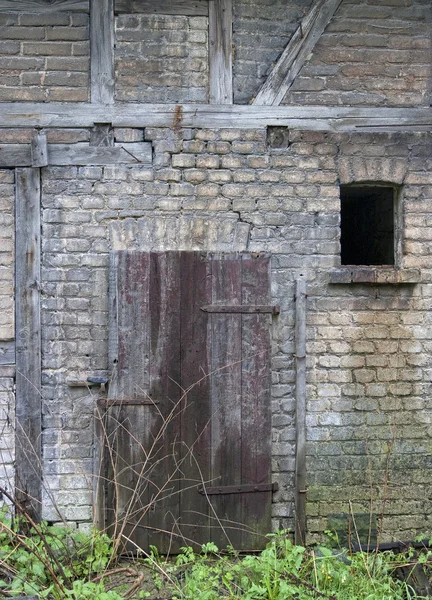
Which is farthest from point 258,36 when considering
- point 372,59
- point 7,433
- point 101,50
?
point 7,433

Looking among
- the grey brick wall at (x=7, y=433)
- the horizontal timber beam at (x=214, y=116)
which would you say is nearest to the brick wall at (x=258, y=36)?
the horizontal timber beam at (x=214, y=116)

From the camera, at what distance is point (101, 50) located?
5.18 meters

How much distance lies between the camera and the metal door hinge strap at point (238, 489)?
515 cm

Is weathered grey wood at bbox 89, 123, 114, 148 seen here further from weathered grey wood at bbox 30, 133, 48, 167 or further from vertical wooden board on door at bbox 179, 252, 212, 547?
vertical wooden board on door at bbox 179, 252, 212, 547

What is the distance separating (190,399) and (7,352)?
1.43m

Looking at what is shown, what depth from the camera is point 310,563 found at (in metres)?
4.69

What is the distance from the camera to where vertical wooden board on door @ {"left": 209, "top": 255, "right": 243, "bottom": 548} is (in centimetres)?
519

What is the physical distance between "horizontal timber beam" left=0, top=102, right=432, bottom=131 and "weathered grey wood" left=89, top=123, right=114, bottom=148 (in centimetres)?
4

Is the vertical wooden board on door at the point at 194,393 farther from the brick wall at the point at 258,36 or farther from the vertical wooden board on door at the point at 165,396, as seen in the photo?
the brick wall at the point at 258,36

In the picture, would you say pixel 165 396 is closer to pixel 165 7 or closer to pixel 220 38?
pixel 220 38

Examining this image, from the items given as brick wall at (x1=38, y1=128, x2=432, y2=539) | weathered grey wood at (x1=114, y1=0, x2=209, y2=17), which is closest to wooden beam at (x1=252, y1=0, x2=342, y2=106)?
brick wall at (x1=38, y1=128, x2=432, y2=539)

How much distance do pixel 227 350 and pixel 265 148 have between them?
1.60 m

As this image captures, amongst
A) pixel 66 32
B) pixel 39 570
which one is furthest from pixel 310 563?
pixel 66 32

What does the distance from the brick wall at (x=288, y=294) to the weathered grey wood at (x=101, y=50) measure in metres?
0.47
